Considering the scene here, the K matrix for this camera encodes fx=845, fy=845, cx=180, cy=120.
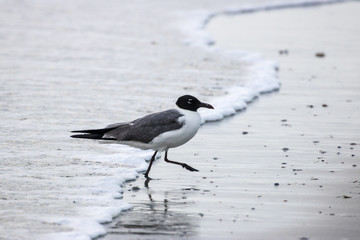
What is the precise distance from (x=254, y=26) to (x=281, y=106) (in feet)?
40.7

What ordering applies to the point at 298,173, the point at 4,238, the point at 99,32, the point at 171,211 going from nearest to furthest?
the point at 4,238 → the point at 171,211 → the point at 298,173 → the point at 99,32

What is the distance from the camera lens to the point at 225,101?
1394 centimetres

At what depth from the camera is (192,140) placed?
37.3 feet

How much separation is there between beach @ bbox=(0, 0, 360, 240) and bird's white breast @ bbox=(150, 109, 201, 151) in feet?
1.19

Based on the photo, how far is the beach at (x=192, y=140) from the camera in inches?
309

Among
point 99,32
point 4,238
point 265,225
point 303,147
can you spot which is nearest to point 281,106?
point 303,147

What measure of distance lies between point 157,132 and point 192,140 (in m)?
1.84

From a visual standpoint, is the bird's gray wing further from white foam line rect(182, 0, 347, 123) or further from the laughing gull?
white foam line rect(182, 0, 347, 123)

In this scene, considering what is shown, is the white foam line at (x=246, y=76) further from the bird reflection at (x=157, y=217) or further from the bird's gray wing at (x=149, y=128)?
the bird reflection at (x=157, y=217)

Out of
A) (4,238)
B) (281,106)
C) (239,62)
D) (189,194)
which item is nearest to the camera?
(4,238)

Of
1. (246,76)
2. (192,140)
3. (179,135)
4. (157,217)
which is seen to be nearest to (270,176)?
(179,135)

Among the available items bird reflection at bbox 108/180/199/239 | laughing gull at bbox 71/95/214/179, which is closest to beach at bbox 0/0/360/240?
bird reflection at bbox 108/180/199/239

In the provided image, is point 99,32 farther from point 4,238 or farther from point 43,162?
point 4,238

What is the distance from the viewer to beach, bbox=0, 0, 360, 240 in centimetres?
784
